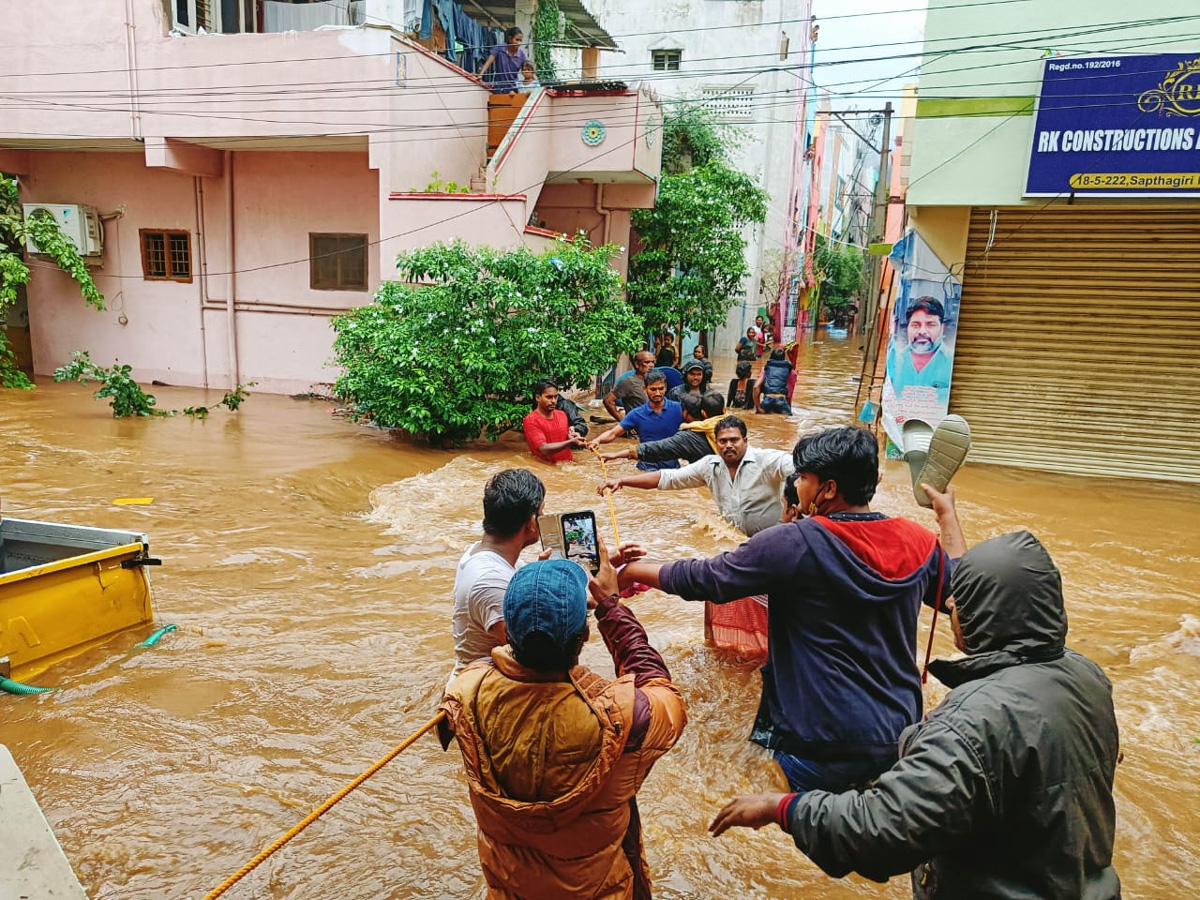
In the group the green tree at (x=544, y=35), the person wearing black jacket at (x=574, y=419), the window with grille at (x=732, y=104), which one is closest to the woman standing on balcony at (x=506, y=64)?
the green tree at (x=544, y=35)

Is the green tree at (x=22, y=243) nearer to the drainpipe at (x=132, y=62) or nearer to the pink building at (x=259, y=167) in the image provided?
the pink building at (x=259, y=167)

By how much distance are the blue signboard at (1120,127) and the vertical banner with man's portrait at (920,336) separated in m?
1.71

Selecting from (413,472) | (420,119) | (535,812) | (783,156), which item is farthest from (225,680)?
(783,156)

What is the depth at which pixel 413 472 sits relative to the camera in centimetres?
1023

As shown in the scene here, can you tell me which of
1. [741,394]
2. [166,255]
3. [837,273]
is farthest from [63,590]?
[837,273]

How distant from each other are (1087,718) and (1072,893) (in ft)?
1.18

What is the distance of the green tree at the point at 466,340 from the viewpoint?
10.8 meters

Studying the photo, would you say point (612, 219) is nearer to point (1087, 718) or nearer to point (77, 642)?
point (77, 642)

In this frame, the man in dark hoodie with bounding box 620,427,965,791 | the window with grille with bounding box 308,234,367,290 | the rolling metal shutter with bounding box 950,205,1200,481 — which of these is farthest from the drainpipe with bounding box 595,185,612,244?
the man in dark hoodie with bounding box 620,427,965,791

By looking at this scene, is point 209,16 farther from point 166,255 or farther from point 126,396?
point 126,396

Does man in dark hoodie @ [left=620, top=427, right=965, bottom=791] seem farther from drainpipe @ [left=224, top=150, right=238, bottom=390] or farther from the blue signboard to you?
drainpipe @ [left=224, top=150, right=238, bottom=390]

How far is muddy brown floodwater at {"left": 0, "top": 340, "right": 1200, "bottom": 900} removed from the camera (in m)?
3.54

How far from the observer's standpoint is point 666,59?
2720 centimetres

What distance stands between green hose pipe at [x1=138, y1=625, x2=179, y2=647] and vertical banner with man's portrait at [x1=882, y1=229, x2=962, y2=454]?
30.0 feet
